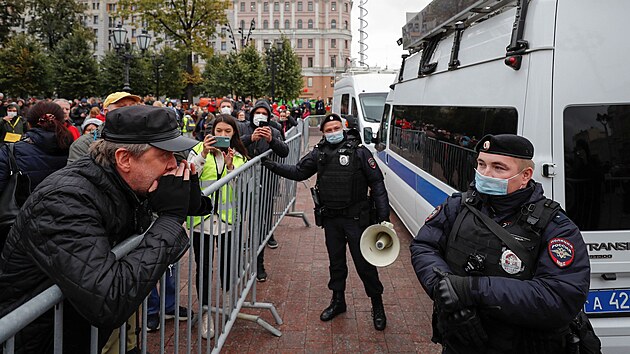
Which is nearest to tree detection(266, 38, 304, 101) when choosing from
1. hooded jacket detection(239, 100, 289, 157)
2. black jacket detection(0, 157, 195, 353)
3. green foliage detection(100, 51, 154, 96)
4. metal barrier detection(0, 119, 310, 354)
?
green foliage detection(100, 51, 154, 96)

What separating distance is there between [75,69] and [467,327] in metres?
47.8

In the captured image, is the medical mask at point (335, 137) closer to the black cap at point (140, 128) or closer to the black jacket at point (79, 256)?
the black cap at point (140, 128)

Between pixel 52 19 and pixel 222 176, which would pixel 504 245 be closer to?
pixel 222 176

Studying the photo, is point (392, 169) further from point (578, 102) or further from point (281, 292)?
point (578, 102)

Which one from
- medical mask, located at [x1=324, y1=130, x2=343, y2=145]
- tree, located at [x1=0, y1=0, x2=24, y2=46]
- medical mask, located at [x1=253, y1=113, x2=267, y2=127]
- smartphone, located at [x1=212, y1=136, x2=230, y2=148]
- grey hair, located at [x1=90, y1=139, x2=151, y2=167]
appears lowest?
grey hair, located at [x1=90, y1=139, x2=151, y2=167]

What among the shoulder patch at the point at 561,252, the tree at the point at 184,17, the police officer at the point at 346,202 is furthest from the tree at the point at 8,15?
the shoulder patch at the point at 561,252

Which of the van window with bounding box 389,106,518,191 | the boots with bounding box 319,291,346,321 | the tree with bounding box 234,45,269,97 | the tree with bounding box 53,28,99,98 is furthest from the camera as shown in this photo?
the tree with bounding box 53,28,99,98

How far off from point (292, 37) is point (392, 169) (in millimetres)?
91738

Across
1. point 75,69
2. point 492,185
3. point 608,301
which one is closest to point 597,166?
point 608,301

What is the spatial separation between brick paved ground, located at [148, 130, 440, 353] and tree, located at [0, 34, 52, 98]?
4302 centimetres

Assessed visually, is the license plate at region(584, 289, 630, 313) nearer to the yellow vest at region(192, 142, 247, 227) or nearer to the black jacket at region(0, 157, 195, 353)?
the yellow vest at region(192, 142, 247, 227)

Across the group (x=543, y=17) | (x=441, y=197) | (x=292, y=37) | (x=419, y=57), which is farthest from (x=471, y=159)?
(x=292, y=37)

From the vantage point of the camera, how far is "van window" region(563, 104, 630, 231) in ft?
9.92

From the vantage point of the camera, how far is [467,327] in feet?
7.60
